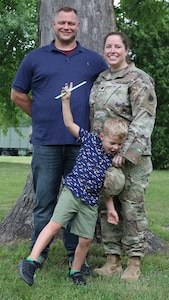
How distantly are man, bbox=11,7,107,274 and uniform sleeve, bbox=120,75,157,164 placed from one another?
0.44 meters

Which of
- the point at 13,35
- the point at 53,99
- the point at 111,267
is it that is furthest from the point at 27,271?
the point at 13,35

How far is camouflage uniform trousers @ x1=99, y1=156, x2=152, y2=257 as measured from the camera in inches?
194

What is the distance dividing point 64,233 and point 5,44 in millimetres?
21938

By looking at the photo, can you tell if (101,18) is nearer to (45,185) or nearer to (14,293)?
(45,185)

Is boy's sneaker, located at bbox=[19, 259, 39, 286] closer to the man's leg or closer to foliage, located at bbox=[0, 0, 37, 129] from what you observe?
the man's leg

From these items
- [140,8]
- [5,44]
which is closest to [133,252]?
[140,8]

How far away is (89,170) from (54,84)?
83cm

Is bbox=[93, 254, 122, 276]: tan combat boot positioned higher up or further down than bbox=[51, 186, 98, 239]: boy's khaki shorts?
further down

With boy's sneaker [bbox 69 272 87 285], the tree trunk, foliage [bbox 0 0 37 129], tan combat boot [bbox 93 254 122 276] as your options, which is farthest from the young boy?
foliage [bbox 0 0 37 129]

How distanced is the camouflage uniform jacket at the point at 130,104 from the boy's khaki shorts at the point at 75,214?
0.55m

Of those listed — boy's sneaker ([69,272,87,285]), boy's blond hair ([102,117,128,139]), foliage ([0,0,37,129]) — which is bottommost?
boy's sneaker ([69,272,87,285])

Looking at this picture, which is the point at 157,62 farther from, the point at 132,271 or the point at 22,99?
the point at 132,271

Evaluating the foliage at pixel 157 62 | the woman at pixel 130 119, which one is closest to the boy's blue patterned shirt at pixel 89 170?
the woman at pixel 130 119

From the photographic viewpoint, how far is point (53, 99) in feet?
16.1
